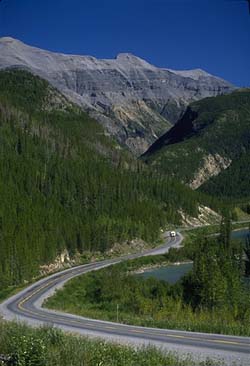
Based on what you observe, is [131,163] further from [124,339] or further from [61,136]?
[124,339]

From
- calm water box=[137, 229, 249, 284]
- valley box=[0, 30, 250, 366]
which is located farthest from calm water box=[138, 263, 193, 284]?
valley box=[0, 30, 250, 366]

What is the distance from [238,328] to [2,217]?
54335 millimetres

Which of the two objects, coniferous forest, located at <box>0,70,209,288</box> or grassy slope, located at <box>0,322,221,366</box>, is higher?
coniferous forest, located at <box>0,70,209,288</box>

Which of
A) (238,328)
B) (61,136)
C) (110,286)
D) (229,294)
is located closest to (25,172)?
(61,136)

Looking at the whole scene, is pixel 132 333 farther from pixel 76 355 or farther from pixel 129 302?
pixel 129 302

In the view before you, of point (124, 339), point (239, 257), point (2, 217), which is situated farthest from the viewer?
point (2, 217)

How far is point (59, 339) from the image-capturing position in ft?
39.2

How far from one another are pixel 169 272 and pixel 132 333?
1857 inches

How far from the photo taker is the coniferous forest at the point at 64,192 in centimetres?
7144

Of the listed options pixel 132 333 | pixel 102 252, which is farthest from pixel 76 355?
pixel 102 252

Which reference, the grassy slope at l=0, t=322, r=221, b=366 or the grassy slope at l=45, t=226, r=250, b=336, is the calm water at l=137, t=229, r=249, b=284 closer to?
the grassy slope at l=45, t=226, r=250, b=336

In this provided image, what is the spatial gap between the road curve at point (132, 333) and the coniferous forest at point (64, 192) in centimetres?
1697

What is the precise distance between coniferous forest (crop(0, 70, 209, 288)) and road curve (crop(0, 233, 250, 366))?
55.7 feet

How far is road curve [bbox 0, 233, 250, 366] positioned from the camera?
17672mm
